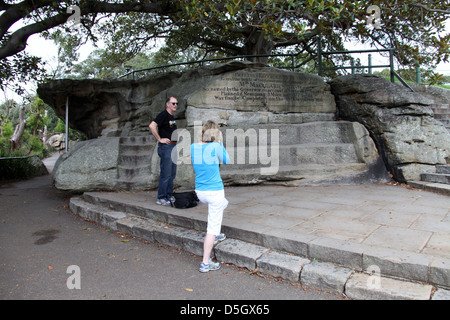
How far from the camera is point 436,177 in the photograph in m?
6.25

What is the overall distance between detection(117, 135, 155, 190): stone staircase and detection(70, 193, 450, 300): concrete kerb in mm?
2099

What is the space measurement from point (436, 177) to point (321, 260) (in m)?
4.61

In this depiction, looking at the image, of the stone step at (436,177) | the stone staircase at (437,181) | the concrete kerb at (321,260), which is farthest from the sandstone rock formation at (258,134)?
the concrete kerb at (321,260)

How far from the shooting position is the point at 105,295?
2.75 m

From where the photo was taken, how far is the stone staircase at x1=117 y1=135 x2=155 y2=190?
6398 millimetres

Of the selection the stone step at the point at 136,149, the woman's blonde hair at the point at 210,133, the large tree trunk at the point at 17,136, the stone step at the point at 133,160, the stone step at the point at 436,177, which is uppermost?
the large tree trunk at the point at 17,136

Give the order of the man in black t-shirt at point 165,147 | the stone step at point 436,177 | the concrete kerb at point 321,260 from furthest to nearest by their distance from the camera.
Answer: the stone step at point 436,177, the man in black t-shirt at point 165,147, the concrete kerb at point 321,260

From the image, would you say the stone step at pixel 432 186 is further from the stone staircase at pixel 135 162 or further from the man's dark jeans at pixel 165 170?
the stone staircase at pixel 135 162

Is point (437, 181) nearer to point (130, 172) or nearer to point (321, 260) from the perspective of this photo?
point (321, 260)

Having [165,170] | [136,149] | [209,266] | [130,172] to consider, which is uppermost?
[136,149]

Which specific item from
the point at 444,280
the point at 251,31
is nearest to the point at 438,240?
the point at 444,280

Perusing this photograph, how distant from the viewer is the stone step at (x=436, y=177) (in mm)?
6047

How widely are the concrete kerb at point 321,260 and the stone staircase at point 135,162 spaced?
6.89 ft

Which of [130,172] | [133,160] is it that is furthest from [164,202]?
[133,160]
